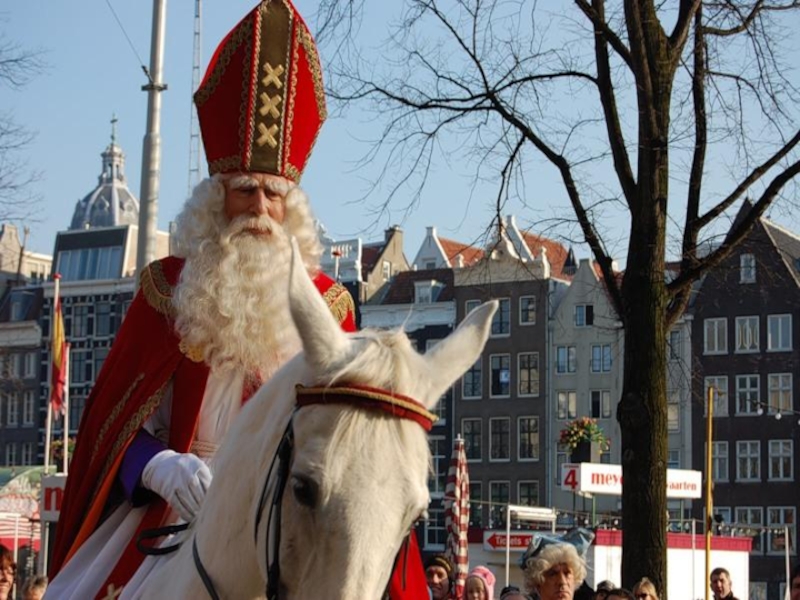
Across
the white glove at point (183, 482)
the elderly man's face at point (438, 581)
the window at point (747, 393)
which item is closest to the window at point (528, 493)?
the window at point (747, 393)

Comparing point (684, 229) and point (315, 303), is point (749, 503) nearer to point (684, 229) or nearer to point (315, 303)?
point (684, 229)

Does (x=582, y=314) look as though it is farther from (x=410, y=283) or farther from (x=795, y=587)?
(x=795, y=587)

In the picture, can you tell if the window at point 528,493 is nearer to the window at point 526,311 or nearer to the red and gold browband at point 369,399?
the window at point 526,311

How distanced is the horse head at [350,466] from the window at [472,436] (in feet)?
206

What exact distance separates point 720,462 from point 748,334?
544 centimetres

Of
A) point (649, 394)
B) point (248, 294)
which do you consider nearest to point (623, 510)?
point (649, 394)

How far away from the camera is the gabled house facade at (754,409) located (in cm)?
5962

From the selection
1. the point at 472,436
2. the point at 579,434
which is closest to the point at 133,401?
the point at 579,434

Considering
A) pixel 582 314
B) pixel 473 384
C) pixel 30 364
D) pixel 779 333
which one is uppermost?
pixel 582 314

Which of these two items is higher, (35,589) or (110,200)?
(110,200)

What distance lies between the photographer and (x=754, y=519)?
60.3 meters

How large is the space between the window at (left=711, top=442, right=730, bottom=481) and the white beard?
5856 cm

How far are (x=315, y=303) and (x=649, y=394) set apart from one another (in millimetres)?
7756

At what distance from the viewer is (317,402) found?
321 centimetres
